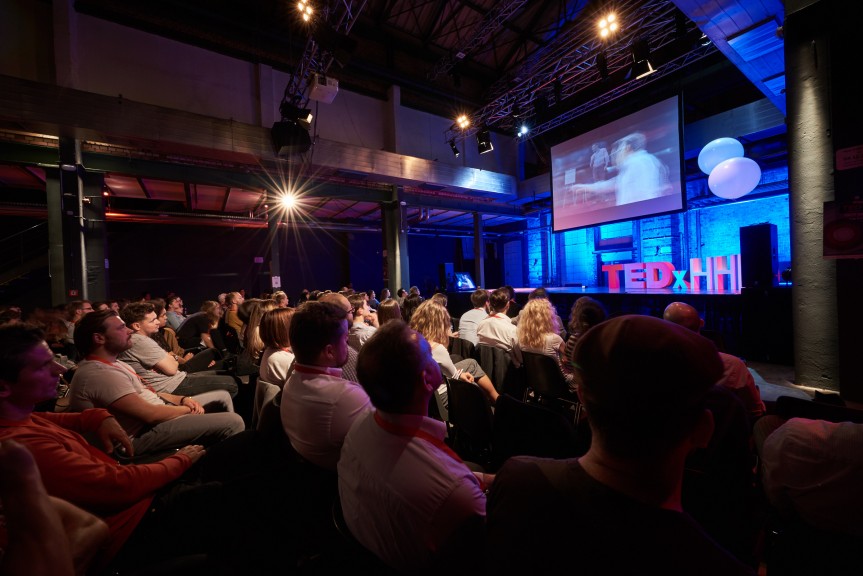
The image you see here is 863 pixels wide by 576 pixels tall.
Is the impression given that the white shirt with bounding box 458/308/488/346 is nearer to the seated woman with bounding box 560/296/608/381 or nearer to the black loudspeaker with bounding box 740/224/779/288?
the seated woman with bounding box 560/296/608/381

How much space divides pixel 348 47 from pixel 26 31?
5.57 metres

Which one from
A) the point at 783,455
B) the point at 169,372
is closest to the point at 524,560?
the point at 783,455

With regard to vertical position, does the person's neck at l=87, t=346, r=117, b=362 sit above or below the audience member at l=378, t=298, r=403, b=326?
below

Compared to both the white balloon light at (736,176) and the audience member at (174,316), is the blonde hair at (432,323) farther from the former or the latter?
the white balloon light at (736,176)

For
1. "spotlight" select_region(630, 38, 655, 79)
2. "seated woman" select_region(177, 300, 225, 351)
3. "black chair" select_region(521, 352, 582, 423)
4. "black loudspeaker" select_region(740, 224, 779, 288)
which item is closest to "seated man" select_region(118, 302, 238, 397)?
"seated woman" select_region(177, 300, 225, 351)

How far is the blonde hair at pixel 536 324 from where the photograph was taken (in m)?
3.21

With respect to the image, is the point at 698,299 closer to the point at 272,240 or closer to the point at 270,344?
the point at 270,344

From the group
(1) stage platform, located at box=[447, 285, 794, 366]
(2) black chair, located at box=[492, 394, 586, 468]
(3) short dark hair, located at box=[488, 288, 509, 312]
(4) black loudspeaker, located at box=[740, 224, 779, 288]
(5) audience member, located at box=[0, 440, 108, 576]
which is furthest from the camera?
(4) black loudspeaker, located at box=[740, 224, 779, 288]

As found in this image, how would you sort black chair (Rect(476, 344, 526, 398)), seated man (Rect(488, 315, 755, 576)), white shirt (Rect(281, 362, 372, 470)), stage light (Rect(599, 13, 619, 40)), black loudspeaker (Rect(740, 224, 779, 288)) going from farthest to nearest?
stage light (Rect(599, 13, 619, 40)) → black loudspeaker (Rect(740, 224, 779, 288)) → black chair (Rect(476, 344, 526, 398)) → white shirt (Rect(281, 362, 372, 470)) → seated man (Rect(488, 315, 755, 576))

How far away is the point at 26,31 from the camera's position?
18.7 feet

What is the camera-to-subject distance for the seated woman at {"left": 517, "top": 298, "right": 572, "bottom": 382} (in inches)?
126

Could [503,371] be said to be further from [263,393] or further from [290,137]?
[290,137]

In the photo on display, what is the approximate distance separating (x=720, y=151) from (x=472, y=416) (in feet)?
24.2

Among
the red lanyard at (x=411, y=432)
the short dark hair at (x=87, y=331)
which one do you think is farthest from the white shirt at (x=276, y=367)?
the red lanyard at (x=411, y=432)
